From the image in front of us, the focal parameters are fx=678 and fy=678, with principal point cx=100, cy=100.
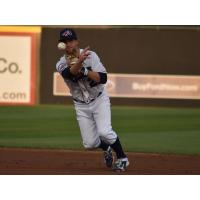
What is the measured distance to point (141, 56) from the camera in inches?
710

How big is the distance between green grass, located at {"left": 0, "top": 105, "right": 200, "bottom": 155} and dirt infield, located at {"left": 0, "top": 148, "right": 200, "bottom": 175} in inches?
32.3

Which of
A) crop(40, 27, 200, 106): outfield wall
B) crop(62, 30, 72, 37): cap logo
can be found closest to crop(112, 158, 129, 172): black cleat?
crop(62, 30, 72, 37): cap logo

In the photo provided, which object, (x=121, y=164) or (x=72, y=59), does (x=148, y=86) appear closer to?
(x=121, y=164)

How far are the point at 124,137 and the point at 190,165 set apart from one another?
3762 mm

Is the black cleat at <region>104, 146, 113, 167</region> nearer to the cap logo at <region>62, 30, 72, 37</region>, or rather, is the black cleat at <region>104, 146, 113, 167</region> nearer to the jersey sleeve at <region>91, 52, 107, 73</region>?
the jersey sleeve at <region>91, 52, 107, 73</region>

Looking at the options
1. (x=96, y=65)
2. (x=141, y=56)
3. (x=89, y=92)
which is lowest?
(x=89, y=92)

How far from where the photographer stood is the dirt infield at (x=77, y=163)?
7457mm

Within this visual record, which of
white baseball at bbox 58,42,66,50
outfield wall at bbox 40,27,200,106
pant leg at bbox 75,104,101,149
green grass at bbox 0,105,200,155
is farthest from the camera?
outfield wall at bbox 40,27,200,106

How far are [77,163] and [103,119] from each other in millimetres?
1586

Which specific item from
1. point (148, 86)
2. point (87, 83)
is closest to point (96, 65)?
point (87, 83)

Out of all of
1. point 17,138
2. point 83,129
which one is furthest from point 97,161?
point 17,138

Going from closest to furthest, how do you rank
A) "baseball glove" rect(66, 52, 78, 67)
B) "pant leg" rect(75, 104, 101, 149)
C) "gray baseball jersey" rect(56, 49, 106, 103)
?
"baseball glove" rect(66, 52, 78, 67)
"gray baseball jersey" rect(56, 49, 106, 103)
"pant leg" rect(75, 104, 101, 149)

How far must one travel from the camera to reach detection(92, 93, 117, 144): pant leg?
6.98m

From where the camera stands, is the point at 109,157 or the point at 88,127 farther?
the point at 109,157
